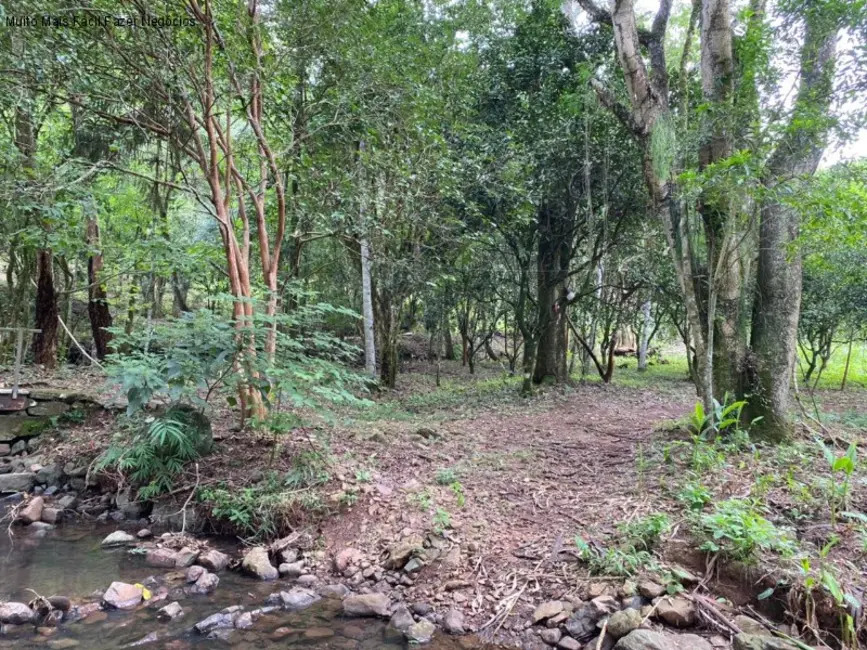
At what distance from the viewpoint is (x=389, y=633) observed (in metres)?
3.37

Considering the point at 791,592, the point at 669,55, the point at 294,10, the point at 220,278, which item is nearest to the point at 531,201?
the point at 294,10

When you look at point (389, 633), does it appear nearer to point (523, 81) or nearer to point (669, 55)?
point (523, 81)

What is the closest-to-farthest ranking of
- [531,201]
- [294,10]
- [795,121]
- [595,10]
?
1. [795,121]
2. [294,10]
3. [595,10]
4. [531,201]

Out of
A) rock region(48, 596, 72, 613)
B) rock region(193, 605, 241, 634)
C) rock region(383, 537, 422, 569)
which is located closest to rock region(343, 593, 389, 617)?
rock region(383, 537, 422, 569)

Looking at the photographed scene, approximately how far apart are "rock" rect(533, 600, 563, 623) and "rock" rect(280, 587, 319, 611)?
1686 mm

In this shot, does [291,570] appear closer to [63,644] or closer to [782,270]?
[63,644]

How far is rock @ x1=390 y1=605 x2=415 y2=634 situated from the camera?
11.2 ft

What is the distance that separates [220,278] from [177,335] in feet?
19.2

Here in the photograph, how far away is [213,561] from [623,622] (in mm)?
3328

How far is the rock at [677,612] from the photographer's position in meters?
3.06

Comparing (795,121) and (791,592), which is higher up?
(795,121)

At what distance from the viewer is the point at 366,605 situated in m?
3.61

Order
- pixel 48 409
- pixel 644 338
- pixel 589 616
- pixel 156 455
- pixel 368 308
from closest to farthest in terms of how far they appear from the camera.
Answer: pixel 589 616, pixel 156 455, pixel 48 409, pixel 368 308, pixel 644 338

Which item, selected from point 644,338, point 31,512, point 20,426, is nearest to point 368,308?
point 20,426
